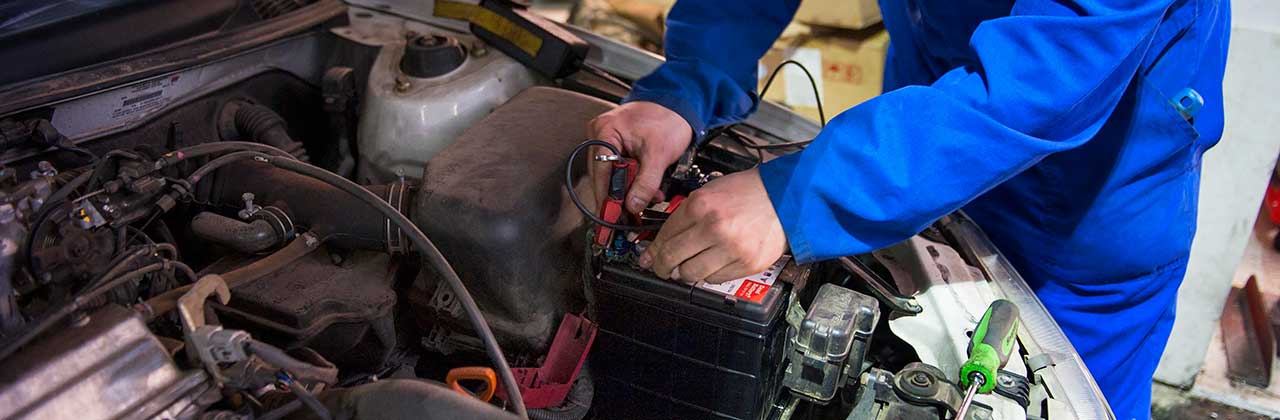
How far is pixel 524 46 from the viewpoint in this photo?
1609 millimetres

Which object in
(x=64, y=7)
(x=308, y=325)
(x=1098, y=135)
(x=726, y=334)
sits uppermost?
(x=1098, y=135)

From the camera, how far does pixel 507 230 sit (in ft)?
3.64

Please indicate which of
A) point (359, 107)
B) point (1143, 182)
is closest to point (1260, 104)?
point (1143, 182)

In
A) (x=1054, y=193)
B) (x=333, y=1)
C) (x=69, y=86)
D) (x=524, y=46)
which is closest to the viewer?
(x=69, y=86)

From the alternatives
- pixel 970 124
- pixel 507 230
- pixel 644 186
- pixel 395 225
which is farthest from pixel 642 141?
pixel 970 124

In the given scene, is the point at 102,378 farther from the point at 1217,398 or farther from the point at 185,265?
the point at 1217,398

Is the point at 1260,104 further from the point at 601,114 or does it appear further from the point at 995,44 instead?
the point at 601,114

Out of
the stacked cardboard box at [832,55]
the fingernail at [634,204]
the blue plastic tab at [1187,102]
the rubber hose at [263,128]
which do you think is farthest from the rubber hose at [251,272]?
the stacked cardboard box at [832,55]

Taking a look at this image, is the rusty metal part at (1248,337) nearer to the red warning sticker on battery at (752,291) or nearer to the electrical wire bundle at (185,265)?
the red warning sticker on battery at (752,291)

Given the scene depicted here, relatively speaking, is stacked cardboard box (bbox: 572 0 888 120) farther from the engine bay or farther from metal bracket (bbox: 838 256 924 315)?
metal bracket (bbox: 838 256 924 315)

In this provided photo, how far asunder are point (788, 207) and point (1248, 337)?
7.68 feet

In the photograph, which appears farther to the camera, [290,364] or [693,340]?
[693,340]

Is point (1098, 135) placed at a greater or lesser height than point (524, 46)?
greater

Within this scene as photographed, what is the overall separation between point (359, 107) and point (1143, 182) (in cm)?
135
